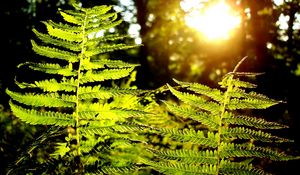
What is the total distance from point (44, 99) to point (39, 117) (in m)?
0.07

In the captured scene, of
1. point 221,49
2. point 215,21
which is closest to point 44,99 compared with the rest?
point 215,21

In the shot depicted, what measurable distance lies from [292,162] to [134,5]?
19.4m

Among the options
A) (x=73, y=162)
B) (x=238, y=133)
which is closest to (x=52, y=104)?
(x=73, y=162)

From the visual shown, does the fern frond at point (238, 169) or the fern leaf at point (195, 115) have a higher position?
the fern leaf at point (195, 115)

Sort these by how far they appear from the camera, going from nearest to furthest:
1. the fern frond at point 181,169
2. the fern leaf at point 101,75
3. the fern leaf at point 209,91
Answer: the fern frond at point 181,169
the fern leaf at point 209,91
the fern leaf at point 101,75

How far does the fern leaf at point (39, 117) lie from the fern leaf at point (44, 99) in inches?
1.1

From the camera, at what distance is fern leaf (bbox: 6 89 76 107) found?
124cm

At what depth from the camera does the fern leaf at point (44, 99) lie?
1243mm

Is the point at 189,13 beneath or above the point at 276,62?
above

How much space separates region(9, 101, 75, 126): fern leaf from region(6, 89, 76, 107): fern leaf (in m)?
0.03

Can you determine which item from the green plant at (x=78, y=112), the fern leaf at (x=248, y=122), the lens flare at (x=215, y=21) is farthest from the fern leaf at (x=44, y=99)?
the lens flare at (x=215, y=21)

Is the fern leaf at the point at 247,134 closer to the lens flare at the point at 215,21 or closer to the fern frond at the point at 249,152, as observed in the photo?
the fern frond at the point at 249,152

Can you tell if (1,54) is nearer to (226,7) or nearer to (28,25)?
(28,25)

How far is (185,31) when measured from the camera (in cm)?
1738
